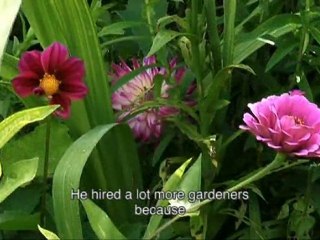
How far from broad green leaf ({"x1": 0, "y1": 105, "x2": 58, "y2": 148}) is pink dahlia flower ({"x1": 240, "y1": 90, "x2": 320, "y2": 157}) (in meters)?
0.22

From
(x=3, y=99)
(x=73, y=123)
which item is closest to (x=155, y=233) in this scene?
(x=73, y=123)

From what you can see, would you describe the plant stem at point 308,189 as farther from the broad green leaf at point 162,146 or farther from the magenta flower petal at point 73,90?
the magenta flower petal at point 73,90

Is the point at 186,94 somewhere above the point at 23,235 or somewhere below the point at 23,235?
above

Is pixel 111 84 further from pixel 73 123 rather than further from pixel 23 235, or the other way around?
pixel 23 235

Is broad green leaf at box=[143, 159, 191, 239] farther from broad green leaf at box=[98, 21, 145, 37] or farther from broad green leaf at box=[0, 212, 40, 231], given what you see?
broad green leaf at box=[98, 21, 145, 37]

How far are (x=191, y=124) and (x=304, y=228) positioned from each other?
8.1 inches

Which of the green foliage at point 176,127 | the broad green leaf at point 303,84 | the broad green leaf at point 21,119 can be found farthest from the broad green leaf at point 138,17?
the broad green leaf at point 21,119

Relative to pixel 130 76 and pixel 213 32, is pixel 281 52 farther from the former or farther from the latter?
pixel 130 76

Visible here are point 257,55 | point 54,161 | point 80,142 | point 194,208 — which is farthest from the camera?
point 257,55

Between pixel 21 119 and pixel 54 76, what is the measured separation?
118mm

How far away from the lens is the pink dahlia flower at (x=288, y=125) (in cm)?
90

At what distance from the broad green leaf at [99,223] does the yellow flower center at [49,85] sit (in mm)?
139

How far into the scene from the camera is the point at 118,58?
1.37 meters

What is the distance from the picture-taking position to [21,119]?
3.01 ft
